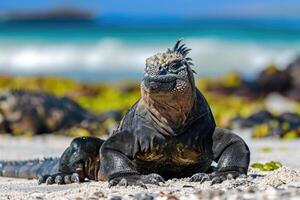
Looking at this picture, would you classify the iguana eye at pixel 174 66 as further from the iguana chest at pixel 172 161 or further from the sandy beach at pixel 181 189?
the sandy beach at pixel 181 189

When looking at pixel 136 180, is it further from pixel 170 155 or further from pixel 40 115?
pixel 40 115

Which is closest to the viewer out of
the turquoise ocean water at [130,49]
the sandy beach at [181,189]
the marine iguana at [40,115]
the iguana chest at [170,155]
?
the sandy beach at [181,189]

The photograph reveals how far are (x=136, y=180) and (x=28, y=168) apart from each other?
2.39 metres

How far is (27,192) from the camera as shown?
625 cm

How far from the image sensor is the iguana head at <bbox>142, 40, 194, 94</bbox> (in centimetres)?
619

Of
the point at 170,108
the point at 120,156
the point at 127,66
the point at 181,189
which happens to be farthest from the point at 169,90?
the point at 127,66

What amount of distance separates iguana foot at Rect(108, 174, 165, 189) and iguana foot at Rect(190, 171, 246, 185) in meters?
0.26

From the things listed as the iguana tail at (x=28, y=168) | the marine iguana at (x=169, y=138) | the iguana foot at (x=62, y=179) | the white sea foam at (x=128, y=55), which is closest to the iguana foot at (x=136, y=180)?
the marine iguana at (x=169, y=138)

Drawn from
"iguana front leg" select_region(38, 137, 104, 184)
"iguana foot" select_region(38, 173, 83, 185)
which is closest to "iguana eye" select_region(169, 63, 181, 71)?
"iguana front leg" select_region(38, 137, 104, 184)

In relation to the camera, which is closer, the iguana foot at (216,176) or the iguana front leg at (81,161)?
the iguana foot at (216,176)

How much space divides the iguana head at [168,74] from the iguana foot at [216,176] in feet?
2.17

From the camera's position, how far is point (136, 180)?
6172mm

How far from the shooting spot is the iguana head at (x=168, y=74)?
619 centimetres

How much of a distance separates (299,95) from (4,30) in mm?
38070
